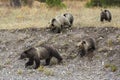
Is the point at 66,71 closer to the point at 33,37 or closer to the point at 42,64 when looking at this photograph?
the point at 42,64

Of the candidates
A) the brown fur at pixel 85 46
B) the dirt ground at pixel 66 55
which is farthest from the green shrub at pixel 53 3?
the brown fur at pixel 85 46

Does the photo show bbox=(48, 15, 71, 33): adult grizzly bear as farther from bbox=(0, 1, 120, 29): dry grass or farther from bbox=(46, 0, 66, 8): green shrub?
bbox=(46, 0, 66, 8): green shrub

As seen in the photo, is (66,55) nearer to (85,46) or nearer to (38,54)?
(85,46)

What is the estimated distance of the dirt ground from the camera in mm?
15789

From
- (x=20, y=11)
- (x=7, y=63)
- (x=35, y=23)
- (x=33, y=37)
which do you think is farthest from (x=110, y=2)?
(x=7, y=63)

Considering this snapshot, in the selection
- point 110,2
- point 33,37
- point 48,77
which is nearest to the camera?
point 48,77

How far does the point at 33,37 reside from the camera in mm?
20594

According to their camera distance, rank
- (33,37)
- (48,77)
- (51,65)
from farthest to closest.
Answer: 1. (33,37)
2. (51,65)
3. (48,77)

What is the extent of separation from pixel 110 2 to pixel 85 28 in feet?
38.0

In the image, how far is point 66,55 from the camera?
60.2 ft

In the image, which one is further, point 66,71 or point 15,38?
point 15,38

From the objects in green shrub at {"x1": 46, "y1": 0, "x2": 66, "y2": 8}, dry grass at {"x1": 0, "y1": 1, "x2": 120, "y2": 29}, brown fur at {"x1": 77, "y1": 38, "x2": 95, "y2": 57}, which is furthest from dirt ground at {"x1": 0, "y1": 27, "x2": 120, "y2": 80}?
green shrub at {"x1": 46, "y1": 0, "x2": 66, "y2": 8}

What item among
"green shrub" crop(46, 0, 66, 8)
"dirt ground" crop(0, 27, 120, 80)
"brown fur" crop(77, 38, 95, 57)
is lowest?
"green shrub" crop(46, 0, 66, 8)

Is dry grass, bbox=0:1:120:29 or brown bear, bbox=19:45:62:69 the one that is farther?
dry grass, bbox=0:1:120:29
